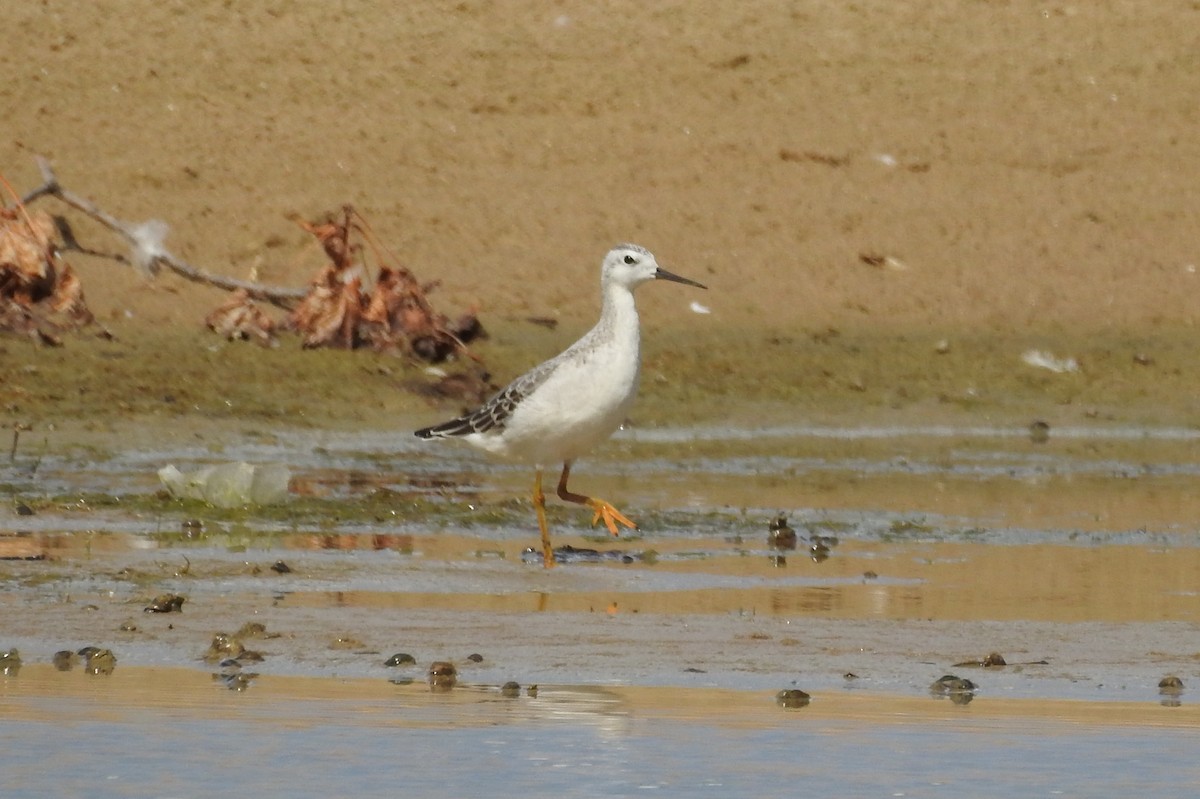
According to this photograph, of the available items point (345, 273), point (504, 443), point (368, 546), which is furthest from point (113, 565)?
point (345, 273)

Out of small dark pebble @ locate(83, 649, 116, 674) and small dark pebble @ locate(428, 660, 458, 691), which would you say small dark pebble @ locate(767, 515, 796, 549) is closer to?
small dark pebble @ locate(428, 660, 458, 691)

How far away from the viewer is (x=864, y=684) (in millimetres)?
7008

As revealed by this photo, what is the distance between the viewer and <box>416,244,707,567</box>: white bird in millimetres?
9727

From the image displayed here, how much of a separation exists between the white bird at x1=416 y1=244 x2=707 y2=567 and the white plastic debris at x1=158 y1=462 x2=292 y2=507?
2.76 ft

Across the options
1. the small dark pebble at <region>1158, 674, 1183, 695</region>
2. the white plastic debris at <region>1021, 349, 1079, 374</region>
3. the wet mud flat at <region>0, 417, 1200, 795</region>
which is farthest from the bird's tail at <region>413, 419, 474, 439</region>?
the white plastic debris at <region>1021, 349, 1079, 374</region>

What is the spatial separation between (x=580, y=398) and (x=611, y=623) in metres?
2.03

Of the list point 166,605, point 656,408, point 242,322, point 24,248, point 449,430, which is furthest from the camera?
point 242,322

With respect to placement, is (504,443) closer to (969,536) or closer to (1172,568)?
(969,536)

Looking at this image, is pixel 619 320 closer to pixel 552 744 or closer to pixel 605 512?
pixel 605 512

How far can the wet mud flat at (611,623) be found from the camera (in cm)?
600

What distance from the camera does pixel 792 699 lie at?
668 centimetres

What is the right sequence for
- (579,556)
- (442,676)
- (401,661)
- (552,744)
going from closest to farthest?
(552,744) < (442,676) < (401,661) < (579,556)

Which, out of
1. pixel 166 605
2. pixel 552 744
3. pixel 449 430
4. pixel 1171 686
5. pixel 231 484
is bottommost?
pixel 552 744

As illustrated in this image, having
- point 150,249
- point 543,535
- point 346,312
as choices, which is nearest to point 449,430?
point 543,535
